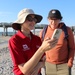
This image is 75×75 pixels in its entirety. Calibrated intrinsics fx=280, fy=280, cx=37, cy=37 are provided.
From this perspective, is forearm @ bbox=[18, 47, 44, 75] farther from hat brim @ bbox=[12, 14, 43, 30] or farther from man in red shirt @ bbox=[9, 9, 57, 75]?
hat brim @ bbox=[12, 14, 43, 30]

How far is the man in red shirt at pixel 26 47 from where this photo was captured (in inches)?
112

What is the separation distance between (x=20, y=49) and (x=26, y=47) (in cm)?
7

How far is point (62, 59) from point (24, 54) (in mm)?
1753

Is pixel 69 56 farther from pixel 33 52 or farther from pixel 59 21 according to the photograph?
pixel 33 52

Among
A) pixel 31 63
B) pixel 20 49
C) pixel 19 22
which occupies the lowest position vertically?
pixel 31 63

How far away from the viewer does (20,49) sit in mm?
3027

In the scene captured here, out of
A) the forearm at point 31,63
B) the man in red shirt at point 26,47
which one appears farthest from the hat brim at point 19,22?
the forearm at point 31,63

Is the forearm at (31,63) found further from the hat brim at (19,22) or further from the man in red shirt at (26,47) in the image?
the hat brim at (19,22)

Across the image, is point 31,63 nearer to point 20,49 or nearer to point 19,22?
point 20,49

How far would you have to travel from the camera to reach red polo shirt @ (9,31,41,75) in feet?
9.86

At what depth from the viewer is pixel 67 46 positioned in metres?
4.71

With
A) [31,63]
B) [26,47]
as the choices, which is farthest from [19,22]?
[31,63]

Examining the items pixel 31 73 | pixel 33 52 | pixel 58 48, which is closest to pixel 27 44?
pixel 33 52

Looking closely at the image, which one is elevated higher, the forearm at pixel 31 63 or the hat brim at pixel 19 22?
the hat brim at pixel 19 22
